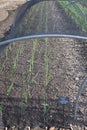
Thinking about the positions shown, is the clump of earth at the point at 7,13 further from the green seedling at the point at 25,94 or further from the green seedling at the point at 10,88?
the green seedling at the point at 25,94

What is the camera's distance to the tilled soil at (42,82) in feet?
14.4

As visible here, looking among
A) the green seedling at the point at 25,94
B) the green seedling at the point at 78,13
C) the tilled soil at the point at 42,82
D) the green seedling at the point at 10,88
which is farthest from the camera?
the green seedling at the point at 78,13

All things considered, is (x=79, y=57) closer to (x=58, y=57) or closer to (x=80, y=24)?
(x=58, y=57)

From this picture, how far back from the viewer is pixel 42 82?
5.23 meters

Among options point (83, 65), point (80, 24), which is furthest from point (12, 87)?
point (80, 24)

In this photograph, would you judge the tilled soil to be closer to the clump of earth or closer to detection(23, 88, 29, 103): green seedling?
detection(23, 88, 29, 103): green seedling

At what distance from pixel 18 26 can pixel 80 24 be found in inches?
62.2

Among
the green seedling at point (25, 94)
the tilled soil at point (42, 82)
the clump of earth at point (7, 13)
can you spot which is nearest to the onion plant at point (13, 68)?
the tilled soil at point (42, 82)

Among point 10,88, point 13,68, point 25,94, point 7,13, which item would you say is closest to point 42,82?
point 25,94

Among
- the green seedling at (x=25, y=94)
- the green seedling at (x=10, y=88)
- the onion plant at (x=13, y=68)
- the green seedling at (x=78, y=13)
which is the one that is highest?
the green seedling at (x=78, y=13)

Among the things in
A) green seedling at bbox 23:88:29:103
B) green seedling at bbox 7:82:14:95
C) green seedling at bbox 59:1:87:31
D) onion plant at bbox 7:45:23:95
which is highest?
green seedling at bbox 59:1:87:31

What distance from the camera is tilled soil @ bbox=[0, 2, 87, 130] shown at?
14.4ft

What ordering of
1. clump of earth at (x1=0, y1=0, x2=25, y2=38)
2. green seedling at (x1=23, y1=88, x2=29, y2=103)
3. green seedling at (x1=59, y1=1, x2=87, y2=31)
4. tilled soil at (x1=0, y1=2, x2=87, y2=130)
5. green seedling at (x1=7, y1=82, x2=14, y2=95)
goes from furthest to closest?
1. clump of earth at (x1=0, y1=0, x2=25, y2=38)
2. green seedling at (x1=59, y1=1, x2=87, y2=31)
3. green seedling at (x1=7, y1=82, x2=14, y2=95)
4. green seedling at (x1=23, y1=88, x2=29, y2=103)
5. tilled soil at (x1=0, y1=2, x2=87, y2=130)

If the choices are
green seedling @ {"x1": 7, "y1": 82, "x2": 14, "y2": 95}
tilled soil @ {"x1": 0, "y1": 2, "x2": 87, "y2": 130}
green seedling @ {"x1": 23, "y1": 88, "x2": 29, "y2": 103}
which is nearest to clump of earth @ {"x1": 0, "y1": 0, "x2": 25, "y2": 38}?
tilled soil @ {"x1": 0, "y1": 2, "x2": 87, "y2": 130}
